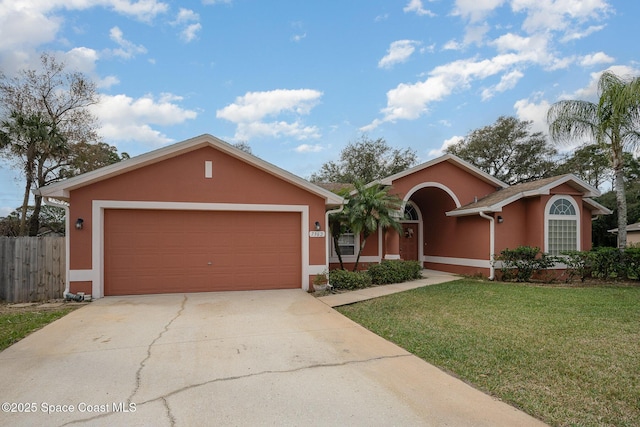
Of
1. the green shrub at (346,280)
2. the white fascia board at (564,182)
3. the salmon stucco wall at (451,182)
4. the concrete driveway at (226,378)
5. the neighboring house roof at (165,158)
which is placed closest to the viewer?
the concrete driveway at (226,378)

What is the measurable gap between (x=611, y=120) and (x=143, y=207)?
1547 centimetres

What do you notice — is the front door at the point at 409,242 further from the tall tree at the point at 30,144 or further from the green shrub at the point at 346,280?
the tall tree at the point at 30,144

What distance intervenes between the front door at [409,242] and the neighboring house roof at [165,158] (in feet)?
24.9

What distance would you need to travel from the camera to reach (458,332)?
244 inches

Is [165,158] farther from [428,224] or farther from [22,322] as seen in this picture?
[428,224]

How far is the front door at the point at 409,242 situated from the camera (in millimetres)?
17172

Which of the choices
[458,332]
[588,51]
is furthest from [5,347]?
[588,51]

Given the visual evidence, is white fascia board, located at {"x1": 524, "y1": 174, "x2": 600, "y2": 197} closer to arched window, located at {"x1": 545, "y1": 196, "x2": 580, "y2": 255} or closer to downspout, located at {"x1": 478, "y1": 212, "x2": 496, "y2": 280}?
arched window, located at {"x1": 545, "y1": 196, "x2": 580, "y2": 255}

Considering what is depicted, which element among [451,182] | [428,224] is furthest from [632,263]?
[428,224]

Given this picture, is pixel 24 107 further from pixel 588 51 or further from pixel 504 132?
pixel 504 132

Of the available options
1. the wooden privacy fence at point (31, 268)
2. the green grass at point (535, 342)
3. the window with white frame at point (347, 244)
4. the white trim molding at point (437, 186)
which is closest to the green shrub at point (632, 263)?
the green grass at point (535, 342)

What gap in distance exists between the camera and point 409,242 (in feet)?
56.6

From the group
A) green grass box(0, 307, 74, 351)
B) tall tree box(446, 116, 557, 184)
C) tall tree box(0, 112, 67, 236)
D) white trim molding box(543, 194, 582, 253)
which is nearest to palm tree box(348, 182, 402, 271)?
white trim molding box(543, 194, 582, 253)

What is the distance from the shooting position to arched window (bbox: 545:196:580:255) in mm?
13016
